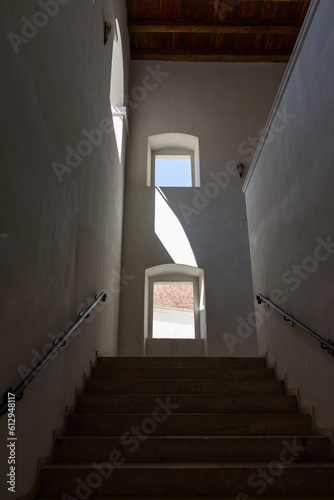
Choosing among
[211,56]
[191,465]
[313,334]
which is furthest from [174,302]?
[211,56]

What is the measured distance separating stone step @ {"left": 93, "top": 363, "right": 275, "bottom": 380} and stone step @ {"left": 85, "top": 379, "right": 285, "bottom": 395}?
295mm

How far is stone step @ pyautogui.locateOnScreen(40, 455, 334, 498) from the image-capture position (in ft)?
8.21

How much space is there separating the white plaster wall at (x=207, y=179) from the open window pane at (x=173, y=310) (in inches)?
22.8

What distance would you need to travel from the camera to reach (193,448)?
2.89 meters

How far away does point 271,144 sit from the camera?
14.4ft

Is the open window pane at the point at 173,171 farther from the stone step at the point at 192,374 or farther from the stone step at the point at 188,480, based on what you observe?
the stone step at the point at 188,480

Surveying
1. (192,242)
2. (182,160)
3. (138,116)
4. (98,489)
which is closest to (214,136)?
(182,160)

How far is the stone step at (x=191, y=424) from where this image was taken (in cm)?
318

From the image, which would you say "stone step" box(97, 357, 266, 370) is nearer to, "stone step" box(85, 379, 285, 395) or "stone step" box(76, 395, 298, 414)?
"stone step" box(85, 379, 285, 395)

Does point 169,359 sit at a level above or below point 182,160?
below

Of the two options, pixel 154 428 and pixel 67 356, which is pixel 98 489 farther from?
pixel 67 356

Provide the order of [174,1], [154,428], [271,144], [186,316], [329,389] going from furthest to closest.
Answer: [174,1]
[186,316]
[271,144]
[154,428]
[329,389]

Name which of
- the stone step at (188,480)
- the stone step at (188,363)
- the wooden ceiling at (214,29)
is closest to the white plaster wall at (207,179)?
the wooden ceiling at (214,29)

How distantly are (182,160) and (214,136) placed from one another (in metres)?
0.81
